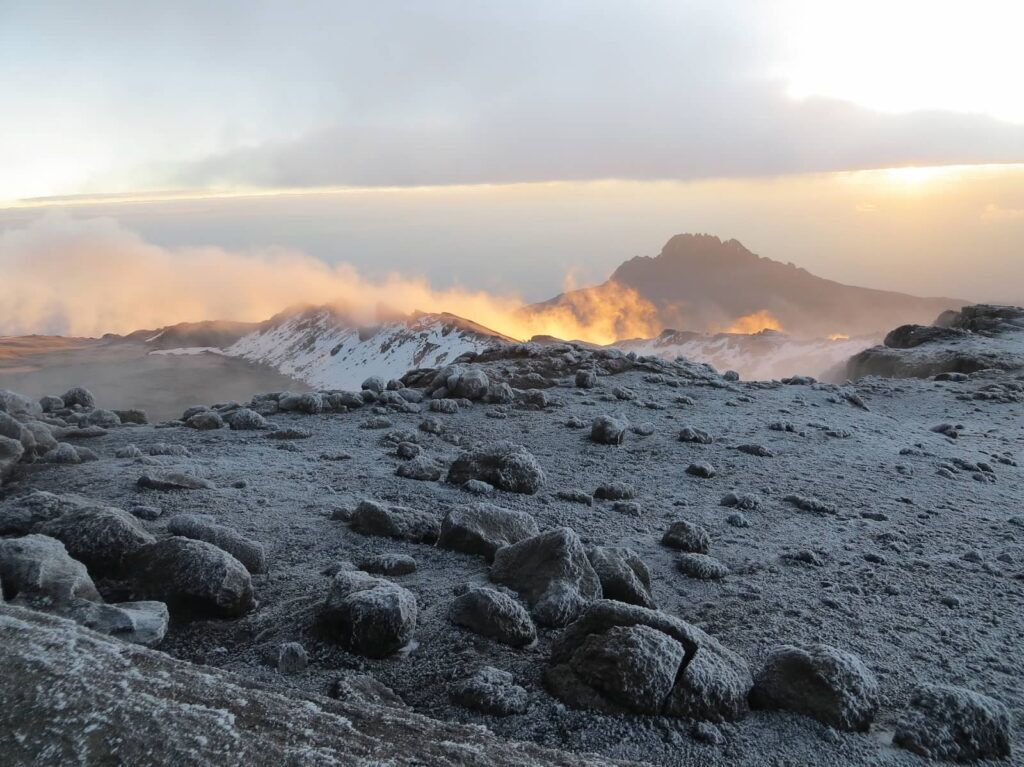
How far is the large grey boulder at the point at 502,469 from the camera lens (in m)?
9.93

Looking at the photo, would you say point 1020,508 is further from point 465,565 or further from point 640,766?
point 640,766

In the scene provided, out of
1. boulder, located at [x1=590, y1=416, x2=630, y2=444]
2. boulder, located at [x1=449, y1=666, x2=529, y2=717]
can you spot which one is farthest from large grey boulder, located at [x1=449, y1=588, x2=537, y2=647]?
boulder, located at [x1=590, y1=416, x2=630, y2=444]

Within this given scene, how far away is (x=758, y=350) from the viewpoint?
312 ft

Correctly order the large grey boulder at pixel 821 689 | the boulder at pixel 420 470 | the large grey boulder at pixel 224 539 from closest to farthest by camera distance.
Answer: the large grey boulder at pixel 821 689, the large grey boulder at pixel 224 539, the boulder at pixel 420 470

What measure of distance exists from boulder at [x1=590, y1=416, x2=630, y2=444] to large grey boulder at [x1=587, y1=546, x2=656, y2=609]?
21.3ft

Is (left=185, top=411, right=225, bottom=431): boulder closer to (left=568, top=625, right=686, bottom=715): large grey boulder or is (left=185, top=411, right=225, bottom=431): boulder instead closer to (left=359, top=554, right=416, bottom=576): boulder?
(left=359, top=554, right=416, bottom=576): boulder

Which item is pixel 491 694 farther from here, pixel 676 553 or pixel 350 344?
pixel 350 344

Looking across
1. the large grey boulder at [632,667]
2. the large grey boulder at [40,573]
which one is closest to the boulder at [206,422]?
the large grey boulder at [40,573]

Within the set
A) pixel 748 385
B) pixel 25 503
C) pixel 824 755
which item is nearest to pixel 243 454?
pixel 25 503

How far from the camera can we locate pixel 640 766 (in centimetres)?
395

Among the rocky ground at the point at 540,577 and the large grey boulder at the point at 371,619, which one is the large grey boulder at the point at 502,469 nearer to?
the rocky ground at the point at 540,577

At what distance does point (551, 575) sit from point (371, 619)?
167 cm

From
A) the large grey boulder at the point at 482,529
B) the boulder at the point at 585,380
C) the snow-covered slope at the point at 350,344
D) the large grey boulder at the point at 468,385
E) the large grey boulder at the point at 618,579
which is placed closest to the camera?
the large grey boulder at the point at 618,579

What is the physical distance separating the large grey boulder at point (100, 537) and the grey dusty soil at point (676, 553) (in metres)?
0.29
